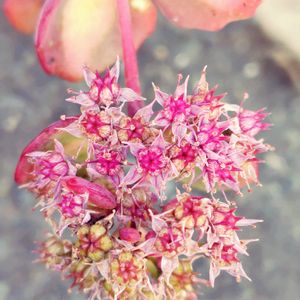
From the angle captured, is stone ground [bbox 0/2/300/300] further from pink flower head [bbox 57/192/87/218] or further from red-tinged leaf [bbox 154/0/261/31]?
pink flower head [bbox 57/192/87/218]

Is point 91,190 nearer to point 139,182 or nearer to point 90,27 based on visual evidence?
point 139,182

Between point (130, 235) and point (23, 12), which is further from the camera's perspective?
point (23, 12)

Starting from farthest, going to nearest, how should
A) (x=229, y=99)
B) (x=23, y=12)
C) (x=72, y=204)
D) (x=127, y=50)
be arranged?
(x=229, y=99) < (x=23, y=12) < (x=127, y=50) < (x=72, y=204)

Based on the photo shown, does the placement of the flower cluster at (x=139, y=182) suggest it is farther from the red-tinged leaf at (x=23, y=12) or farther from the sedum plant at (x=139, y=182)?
the red-tinged leaf at (x=23, y=12)

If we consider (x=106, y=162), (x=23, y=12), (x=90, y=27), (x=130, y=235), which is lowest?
(x=130, y=235)

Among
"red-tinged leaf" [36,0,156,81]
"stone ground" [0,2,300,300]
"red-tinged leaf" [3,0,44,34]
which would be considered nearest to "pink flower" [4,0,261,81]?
"red-tinged leaf" [36,0,156,81]

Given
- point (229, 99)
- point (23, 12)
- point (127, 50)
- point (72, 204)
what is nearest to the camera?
point (72, 204)

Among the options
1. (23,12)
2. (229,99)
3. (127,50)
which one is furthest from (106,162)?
(229,99)
